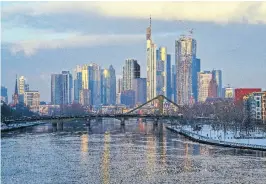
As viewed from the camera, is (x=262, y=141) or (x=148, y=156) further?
(x=262, y=141)

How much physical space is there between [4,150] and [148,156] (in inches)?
485

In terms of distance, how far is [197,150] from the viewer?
152 feet

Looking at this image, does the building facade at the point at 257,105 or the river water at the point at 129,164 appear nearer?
the river water at the point at 129,164

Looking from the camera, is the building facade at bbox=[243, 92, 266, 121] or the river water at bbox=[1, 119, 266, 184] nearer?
the river water at bbox=[1, 119, 266, 184]

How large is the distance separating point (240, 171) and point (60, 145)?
22.2m

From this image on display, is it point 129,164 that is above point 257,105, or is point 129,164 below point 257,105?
below

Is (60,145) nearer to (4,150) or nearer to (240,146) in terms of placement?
(4,150)

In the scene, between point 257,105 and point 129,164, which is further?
point 257,105

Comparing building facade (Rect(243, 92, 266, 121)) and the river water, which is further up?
building facade (Rect(243, 92, 266, 121))

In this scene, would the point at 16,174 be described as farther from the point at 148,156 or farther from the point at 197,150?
the point at 197,150

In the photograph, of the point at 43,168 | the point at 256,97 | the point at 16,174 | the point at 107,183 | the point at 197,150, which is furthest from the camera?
the point at 256,97

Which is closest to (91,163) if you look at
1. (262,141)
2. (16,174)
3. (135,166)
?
(135,166)

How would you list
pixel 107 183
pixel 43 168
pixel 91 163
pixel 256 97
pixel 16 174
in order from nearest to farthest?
1. pixel 107 183
2. pixel 16 174
3. pixel 43 168
4. pixel 91 163
5. pixel 256 97

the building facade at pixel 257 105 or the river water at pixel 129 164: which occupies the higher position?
the building facade at pixel 257 105
